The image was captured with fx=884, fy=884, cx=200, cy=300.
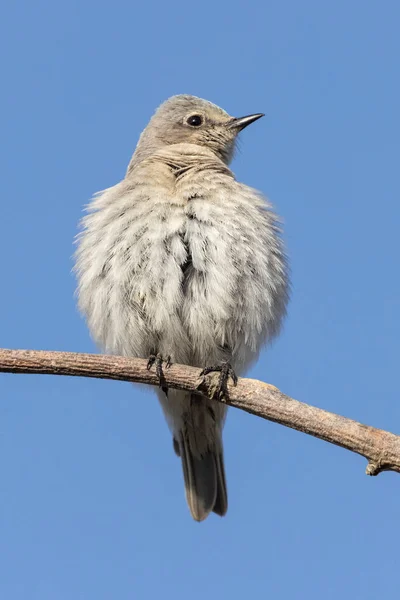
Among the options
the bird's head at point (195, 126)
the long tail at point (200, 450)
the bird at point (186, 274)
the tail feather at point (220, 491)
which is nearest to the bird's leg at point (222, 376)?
the bird at point (186, 274)

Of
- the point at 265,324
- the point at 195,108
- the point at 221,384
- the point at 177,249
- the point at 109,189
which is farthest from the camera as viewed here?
the point at 195,108

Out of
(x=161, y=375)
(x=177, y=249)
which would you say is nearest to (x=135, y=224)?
(x=177, y=249)

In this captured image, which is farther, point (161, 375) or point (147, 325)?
point (147, 325)

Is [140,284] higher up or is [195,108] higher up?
[195,108]

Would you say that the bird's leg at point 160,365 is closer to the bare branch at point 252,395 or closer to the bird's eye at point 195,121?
the bare branch at point 252,395

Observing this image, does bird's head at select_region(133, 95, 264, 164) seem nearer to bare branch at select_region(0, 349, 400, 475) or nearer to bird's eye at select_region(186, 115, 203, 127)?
bird's eye at select_region(186, 115, 203, 127)

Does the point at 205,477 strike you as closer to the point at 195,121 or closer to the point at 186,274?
the point at 186,274

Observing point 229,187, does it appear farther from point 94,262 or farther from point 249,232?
point 94,262

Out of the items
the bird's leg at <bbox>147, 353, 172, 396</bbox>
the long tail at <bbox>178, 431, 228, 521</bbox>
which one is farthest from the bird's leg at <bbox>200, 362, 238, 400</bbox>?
the long tail at <bbox>178, 431, 228, 521</bbox>
